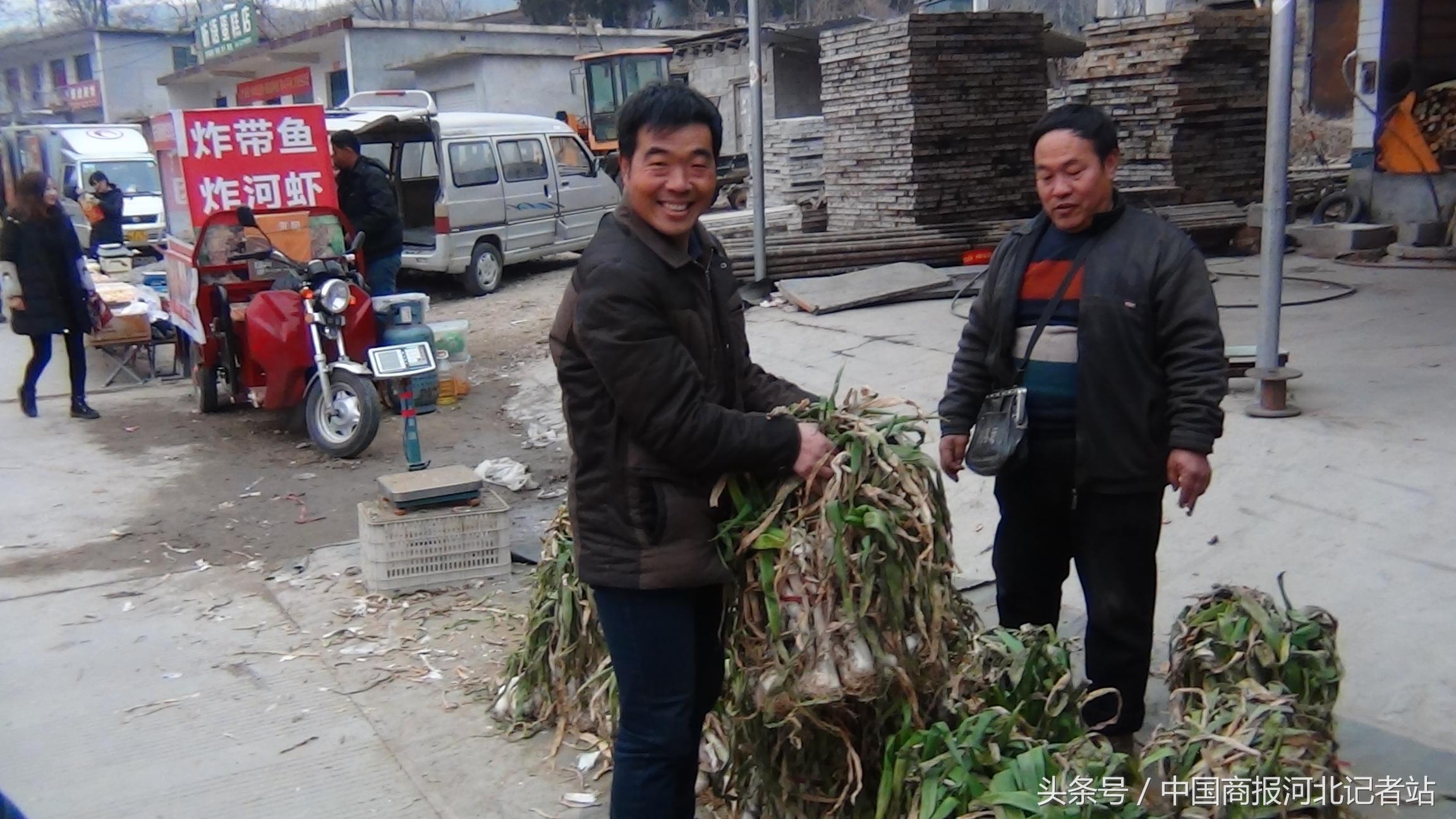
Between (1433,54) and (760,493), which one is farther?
(1433,54)

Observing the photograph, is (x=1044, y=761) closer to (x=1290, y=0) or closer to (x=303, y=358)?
(x=1290, y=0)

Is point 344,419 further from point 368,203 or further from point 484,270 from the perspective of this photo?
point 484,270

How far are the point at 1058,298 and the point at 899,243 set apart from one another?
8509 mm

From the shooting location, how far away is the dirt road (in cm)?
614

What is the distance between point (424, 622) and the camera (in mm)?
4953

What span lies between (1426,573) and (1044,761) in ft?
8.27

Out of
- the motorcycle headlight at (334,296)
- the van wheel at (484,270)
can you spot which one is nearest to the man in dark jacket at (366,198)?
the motorcycle headlight at (334,296)

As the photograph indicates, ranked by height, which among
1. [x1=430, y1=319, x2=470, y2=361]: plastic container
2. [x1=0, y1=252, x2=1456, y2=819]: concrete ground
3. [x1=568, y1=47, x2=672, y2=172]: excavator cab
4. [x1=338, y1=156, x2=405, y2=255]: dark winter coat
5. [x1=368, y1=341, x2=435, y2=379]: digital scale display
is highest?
[x1=568, y1=47, x2=672, y2=172]: excavator cab

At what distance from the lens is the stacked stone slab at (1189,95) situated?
40.1 feet

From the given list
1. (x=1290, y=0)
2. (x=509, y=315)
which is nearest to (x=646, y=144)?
(x=1290, y=0)

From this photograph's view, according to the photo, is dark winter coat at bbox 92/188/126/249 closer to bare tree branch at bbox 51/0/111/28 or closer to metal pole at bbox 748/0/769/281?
metal pole at bbox 748/0/769/281

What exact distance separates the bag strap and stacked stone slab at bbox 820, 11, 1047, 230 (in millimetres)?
8841

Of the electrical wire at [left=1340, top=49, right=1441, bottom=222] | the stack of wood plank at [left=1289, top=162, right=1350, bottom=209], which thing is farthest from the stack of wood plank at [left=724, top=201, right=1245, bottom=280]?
the stack of wood plank at [left=1289, top=162, right=1350, bottom=209]

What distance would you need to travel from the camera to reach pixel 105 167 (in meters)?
21.2
